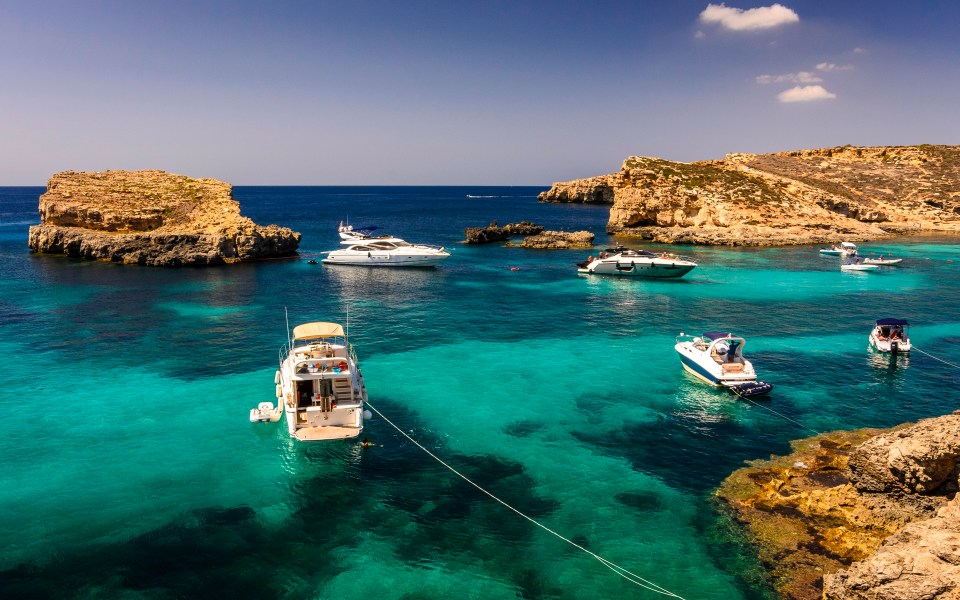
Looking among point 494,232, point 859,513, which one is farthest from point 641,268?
point 859,513

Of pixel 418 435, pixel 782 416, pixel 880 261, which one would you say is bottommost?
pixel 418 435

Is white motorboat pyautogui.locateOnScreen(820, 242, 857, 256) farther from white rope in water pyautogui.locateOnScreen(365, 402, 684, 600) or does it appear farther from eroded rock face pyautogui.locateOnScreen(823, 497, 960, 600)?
white rope in water pyautogui.locateOnScreen(365, 402, 684, 600)

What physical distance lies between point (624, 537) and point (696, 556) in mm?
2165

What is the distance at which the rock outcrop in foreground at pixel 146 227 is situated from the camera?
68.6 m

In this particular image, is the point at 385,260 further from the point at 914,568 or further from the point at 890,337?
the point at 914,568

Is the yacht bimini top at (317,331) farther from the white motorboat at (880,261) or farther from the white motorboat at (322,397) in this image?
the white motorboat at (880,261)

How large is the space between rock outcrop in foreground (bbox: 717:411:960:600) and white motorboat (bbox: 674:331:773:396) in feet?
23.8

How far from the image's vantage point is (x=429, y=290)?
5728 centimetres

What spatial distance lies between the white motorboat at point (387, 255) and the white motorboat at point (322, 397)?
45276 mm

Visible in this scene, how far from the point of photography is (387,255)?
7125cm

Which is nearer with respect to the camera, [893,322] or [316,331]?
[316,331]

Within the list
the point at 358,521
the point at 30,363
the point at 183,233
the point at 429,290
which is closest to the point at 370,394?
the point at 358,521

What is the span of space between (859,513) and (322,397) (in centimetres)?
1974

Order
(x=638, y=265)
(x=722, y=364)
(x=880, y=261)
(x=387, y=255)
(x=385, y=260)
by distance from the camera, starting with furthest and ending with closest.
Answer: (x=385, y=260) → (x=387, y=255) → (x=880, y=261) → (x=638, y=265) → (x=722, y=364)
